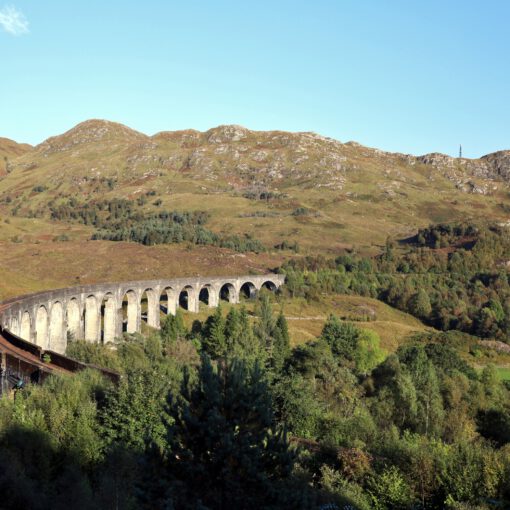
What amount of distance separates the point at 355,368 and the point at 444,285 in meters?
68.0

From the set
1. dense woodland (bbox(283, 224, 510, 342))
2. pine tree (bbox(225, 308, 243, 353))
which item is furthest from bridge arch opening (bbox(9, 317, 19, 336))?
dense woodland (bbox(283, 224, 510, 342))

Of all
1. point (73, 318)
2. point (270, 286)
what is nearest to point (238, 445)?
point (73, 318)

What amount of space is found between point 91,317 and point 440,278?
296 ft

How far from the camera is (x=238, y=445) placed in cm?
1563

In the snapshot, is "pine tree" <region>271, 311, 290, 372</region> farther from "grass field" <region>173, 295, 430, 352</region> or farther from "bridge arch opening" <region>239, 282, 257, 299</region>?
"bridge arch opening" <region>239, 282, 257, 299</region>

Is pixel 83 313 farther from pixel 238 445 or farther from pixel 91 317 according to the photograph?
pixel 238 445

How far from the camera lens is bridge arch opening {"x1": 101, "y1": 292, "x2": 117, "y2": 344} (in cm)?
8100

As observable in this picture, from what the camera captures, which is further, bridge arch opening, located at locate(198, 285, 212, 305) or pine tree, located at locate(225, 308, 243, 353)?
bridge arch opening, located at locate(198, 285, 212, 305)

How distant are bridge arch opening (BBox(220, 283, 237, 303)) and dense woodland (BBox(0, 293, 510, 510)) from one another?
65.5 metres

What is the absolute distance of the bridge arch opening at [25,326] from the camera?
2439 inches

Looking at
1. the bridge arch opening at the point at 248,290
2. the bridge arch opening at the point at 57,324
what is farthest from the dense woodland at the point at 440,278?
the bridge arch opening at the point at 57,324

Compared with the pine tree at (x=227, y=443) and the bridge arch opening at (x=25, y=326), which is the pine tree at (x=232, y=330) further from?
the pine tree at (x=227, y=443)

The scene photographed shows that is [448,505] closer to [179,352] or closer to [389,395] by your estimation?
[389,395]

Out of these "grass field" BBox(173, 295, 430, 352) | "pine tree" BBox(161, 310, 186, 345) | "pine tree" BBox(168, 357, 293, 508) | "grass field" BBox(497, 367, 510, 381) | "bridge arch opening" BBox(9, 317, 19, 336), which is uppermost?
"pine tree" BBox(168, 357, 293, 508)
